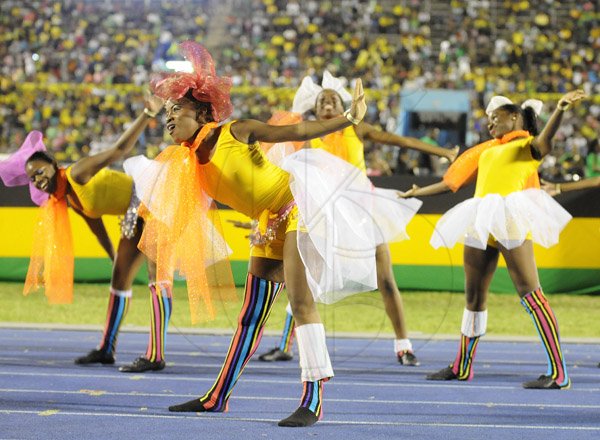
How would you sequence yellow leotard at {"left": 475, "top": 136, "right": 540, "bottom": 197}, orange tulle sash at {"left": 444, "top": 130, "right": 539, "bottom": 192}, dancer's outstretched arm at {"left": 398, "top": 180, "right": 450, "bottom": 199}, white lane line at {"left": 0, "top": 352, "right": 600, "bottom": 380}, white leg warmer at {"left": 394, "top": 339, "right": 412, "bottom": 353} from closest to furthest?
yellow leotard at {"left": 475, "top": 136, "right": 540, "bottom": 197} → orange tulle sash at {"left": 444, "top": 130, "right": 539, "bottom": 192} → dancer's outstretched arm at {"left": 398, "top": 180, "right": 450, "bottom": 199} → white lane line at {"left": 0, "top": 352, "right": 600, "bottom": 380} → white leg warmer at {"left": 394, "top": 339, "right": 412, "bottom": 353}

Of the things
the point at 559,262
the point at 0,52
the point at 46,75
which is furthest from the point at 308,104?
the point at 0,52

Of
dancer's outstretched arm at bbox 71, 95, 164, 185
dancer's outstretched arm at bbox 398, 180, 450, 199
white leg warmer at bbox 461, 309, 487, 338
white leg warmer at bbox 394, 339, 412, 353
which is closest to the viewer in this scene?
dancer's outstretched arm at bbox 71, 95, 164, 185

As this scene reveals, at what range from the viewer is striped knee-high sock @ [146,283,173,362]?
24.4 ft

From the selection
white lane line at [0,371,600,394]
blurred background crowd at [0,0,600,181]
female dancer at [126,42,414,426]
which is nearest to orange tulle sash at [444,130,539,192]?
white lane line at [0,371,600,394]

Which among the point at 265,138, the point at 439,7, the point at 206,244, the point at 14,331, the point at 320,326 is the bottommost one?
the point at 14,331

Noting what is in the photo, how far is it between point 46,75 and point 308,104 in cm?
1909

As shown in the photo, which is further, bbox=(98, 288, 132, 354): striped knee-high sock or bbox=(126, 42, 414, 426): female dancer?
bbox=(98, 288, 132, 354): striped knee-high sock

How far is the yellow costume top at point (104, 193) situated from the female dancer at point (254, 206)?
222 cm

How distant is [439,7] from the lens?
27.5 metres

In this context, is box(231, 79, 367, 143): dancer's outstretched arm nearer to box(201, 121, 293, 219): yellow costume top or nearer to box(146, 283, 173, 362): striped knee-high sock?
box(201, 121, 293, 219): yellow costume top

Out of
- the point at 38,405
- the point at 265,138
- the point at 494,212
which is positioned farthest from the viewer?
the point at 494,212

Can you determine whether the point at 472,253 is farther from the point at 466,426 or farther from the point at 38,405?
the point at 38,405

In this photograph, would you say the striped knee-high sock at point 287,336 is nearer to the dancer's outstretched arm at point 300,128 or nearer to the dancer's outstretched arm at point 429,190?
the dancer's outstretched arm at point 429,190

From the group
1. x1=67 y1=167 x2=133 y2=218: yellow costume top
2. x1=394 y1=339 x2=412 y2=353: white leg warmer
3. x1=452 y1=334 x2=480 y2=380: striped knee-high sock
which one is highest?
x1=67 y1=167 x2=133 y2=218: yellow costume top
